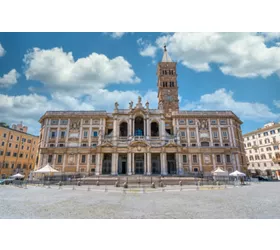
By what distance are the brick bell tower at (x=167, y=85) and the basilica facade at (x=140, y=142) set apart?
857 centimetres

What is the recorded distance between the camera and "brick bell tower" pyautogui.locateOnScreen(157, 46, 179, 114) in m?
52.9

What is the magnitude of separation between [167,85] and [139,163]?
28524 mm

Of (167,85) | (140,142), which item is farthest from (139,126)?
(167,85)

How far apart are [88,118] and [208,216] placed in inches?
1527

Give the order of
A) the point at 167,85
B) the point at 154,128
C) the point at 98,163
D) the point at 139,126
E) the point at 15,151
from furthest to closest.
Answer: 1. the point at 167,85
2. the point at 15,151
3. the point at 154,128
4. the point at 139,126
5. the point at 98,163

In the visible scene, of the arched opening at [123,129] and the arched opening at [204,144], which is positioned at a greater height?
the arched opening at [123,129]

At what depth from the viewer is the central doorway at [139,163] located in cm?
3908

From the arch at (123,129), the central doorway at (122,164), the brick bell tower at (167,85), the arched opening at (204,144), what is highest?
the brick bell tower at (167,85)

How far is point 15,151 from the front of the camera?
46656 mm

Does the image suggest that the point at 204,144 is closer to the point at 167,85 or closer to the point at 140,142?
the point at 140,142

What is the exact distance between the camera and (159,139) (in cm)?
4009

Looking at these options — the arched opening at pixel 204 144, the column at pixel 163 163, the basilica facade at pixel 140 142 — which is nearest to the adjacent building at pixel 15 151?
the basilica facade at pixel 140 142

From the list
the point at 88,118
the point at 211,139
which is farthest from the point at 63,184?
the point at 211,139

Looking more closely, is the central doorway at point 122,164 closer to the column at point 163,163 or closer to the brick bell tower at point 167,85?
the column at point 163,163
